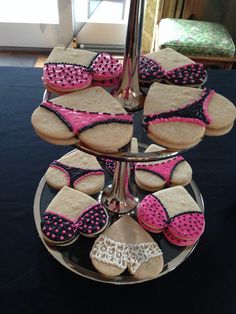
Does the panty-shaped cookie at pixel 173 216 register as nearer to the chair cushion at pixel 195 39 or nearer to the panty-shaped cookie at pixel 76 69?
the panty-shaped cookie at pixel 76 69

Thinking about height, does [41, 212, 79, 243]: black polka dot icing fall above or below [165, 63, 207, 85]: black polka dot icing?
below

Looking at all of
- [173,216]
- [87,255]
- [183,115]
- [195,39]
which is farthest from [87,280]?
[195,39]

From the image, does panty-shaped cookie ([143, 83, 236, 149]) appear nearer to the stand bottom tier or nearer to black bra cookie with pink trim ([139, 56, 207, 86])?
black bra cookie with pink trim ([139, 56, 207, 86])

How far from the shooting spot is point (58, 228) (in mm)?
614

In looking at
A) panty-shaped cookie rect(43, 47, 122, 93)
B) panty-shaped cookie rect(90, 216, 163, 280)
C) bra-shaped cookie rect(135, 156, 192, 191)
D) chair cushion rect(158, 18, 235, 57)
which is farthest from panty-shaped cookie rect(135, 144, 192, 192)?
chair cushion rect(158, 18, 235, 57)

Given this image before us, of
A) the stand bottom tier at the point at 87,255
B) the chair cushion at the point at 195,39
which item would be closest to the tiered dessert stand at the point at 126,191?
the stand bottom tier at the point at 87,255

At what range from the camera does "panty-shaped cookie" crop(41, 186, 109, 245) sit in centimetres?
61

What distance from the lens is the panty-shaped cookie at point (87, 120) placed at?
0.47m

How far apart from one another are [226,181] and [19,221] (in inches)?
18.8

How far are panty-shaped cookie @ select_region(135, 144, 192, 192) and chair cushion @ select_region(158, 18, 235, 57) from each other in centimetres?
107

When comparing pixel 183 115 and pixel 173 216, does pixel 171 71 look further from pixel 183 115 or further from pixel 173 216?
pixel 173 216

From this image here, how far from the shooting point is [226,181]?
0.79m

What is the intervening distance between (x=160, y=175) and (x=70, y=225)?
0.23 m

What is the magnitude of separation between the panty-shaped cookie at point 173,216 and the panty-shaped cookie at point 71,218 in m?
0.08
